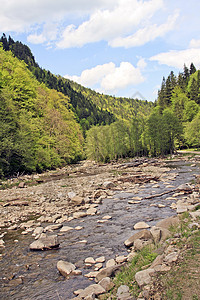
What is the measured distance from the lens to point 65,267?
747 cm

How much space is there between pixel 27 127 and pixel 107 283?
3666 centimetres

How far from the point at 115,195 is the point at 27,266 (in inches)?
484

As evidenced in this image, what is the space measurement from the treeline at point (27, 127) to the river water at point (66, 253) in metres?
22.3

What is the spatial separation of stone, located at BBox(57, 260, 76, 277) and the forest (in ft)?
83.7

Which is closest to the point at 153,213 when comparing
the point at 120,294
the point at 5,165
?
the point at 120,294

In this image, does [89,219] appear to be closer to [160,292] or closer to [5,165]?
[160,292]

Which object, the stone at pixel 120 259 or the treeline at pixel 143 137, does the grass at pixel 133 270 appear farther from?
the treeline at pixel 143 137

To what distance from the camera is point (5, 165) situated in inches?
1300

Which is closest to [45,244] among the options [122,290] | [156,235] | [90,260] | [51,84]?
[90,260]

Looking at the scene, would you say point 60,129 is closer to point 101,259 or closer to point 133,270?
point 101,259

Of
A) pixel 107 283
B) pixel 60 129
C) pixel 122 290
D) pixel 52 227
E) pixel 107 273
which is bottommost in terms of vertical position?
pixel 52 227

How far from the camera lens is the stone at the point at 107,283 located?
5.74 m

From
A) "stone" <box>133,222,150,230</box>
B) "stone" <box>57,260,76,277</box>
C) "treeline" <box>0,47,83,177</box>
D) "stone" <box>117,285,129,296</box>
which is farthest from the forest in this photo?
"stone" <box>117,285,129,296</box>

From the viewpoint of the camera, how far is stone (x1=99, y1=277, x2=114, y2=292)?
18.8ft
